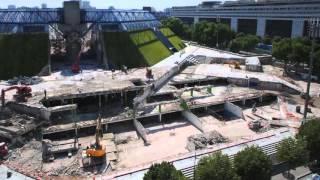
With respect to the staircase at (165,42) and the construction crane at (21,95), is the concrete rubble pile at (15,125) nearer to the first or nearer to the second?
the construction crane at (21,95)

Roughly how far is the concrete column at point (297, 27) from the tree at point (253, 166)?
87.7 meters

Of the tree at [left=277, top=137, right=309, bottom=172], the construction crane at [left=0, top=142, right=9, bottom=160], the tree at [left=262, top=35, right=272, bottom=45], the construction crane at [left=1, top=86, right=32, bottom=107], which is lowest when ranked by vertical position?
the construction crane at [left=0, top=142, right=9, bottom=160]

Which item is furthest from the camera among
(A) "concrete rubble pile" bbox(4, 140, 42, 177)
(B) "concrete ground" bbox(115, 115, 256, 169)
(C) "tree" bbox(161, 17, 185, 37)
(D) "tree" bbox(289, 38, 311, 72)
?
(C) "tree" bbox(161, 17, 185, 37)

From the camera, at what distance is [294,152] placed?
31.0 meters

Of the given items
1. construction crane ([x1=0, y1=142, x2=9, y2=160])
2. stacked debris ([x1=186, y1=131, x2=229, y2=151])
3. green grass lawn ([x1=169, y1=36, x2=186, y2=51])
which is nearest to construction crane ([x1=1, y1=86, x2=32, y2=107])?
construction crane ([x1=0, y1=142, x2=9, y2=160])

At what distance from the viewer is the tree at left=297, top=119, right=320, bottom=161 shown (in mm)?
32750

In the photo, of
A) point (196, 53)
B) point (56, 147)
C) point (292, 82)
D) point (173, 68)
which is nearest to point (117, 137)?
point (56, 147)

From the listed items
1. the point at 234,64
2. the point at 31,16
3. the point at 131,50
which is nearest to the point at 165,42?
the point at 131,50

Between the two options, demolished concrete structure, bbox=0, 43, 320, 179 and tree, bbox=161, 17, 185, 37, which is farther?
tree, bbox=161, 17, 185, 37

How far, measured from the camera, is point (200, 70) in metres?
72.9

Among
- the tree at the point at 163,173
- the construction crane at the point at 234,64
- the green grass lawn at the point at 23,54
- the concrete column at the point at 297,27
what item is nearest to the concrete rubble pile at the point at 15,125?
the green grass lawn at the point at 23,54

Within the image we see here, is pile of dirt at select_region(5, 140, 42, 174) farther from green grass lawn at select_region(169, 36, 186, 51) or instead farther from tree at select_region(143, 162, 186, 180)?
green grass lawn at select_region(169, 36, 186, 51)

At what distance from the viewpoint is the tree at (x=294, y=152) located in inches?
Result: 1219

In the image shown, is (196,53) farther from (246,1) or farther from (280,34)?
(246,1)
